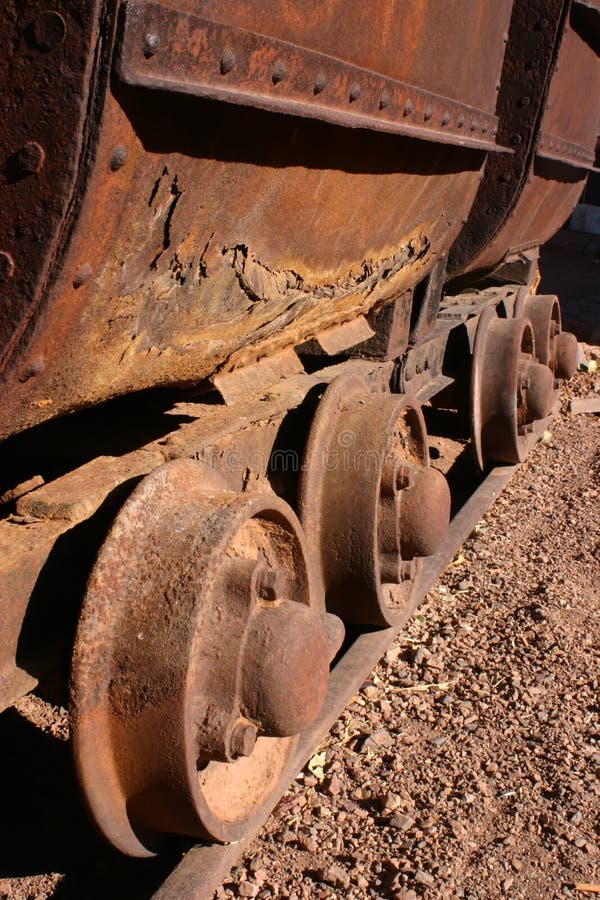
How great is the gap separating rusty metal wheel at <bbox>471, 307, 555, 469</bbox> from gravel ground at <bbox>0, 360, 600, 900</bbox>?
91cm

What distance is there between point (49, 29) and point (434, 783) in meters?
2.36

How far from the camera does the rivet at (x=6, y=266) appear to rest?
1.27 meters

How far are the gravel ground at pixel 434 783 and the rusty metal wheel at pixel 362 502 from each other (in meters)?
0.43

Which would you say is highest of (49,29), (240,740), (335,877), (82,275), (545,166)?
(545,166)

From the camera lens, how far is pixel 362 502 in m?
2.69

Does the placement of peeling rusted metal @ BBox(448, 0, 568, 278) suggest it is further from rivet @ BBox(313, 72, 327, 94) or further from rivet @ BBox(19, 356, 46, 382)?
rivet @ BBox(19, 356, 46, 382)

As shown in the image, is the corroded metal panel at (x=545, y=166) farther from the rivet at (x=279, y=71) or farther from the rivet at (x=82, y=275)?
the rivet at (x=82, y=275)

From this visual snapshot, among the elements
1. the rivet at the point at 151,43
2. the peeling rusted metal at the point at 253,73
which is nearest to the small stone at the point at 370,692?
the peeling rusted metal at the point at 253,73

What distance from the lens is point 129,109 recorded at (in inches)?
49.9

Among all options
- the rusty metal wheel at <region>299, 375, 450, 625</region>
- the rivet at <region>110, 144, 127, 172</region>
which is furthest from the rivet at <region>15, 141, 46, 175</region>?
the rusty metal wheel at <region>299, 375, 450, 625</region>

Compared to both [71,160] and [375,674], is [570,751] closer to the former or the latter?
[375,674]

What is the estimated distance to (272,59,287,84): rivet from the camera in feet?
5.14

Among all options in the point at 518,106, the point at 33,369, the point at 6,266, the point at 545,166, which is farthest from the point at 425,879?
the point at 545,166

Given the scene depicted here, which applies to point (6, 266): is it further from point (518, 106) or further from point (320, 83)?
point (518, 106)
